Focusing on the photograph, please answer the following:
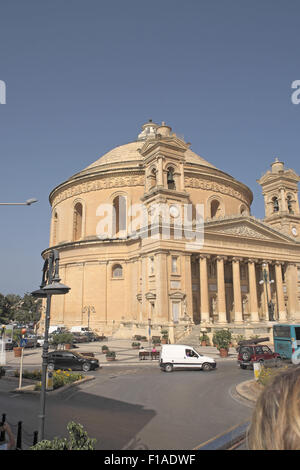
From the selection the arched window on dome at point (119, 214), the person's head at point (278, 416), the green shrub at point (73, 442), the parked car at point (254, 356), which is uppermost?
the arched window on dome at point (119, 214)

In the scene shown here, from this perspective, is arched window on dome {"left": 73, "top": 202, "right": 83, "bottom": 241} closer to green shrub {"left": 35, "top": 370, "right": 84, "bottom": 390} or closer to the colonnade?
the colonnade

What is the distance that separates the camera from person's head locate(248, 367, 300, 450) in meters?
1.48

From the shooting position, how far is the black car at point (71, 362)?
21.5 m

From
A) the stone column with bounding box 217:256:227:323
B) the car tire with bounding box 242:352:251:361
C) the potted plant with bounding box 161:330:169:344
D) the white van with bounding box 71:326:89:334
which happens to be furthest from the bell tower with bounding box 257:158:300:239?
the car tire with bounding box 242:352:251:361

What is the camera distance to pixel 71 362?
71.0 feet

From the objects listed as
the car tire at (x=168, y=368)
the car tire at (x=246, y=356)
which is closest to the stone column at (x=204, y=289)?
the car tire at (x=246, y=356)

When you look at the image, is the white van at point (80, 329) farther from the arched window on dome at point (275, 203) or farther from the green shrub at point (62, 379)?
the arched window on dome at point (275, 203)

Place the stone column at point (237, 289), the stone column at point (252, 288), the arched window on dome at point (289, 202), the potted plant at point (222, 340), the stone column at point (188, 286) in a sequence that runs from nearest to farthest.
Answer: the potted plant at point (222, 340)
the stone column at point (188, 286)
the stone column at point (237, 289)
the stone column at point (252, 288)
the arched window on dome at point (289, 202)

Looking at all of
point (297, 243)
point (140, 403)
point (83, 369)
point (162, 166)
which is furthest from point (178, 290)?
point (140, 403)

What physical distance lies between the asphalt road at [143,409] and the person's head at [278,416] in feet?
23.6

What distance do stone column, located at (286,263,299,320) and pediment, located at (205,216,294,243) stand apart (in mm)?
4229

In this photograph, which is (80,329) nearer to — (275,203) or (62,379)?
(62,379)
